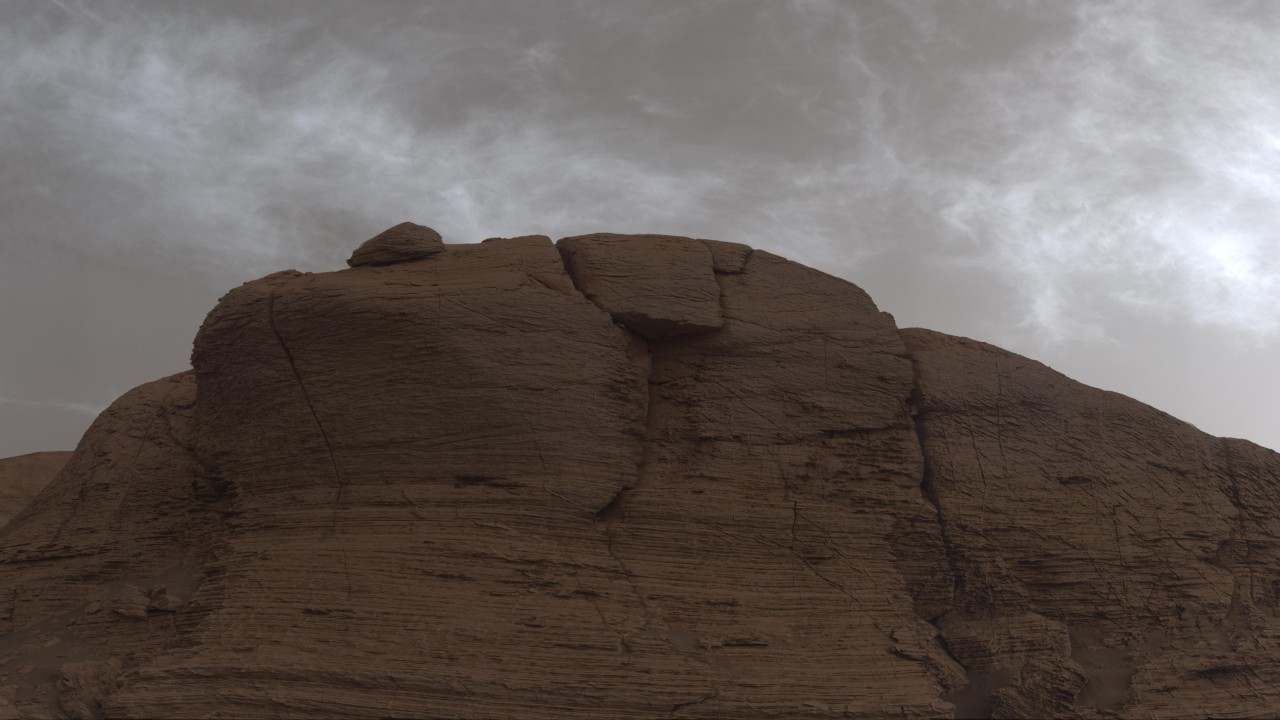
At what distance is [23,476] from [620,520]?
14131 mm

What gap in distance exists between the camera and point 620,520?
38.7 feet

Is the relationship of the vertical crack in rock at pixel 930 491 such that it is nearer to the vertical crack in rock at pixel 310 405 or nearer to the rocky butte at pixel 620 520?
the rocky butte at pixel 620 520

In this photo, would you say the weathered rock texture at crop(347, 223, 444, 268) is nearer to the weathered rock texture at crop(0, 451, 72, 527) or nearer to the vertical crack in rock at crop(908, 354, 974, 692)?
the vertical crack in rock at crop(908, 354, 974, 692)

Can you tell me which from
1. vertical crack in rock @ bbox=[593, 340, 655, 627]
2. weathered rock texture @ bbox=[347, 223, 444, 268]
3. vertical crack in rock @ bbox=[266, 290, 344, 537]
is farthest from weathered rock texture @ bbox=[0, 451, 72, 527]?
→ vertical crack in rock @ bbox=[593, 340, 655, 627]

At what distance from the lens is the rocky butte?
10.5m

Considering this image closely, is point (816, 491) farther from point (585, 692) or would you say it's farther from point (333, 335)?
point (333, 335)

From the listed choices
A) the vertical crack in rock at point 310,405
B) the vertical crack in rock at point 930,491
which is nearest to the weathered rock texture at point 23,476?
the vertical crack in rock at point 310,405

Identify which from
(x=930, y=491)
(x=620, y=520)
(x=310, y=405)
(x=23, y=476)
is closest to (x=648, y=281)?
(x=620, y=520)

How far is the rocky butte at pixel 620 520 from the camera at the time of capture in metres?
10.5

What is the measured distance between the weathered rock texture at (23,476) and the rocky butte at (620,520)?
6359 mm

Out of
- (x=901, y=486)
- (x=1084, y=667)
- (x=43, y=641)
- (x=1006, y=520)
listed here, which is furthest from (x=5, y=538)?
(x=1084, y=667)

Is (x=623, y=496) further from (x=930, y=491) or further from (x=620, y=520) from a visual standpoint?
(x=930, y=491)

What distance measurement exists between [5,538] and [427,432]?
608 centimetres

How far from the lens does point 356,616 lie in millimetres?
10508
